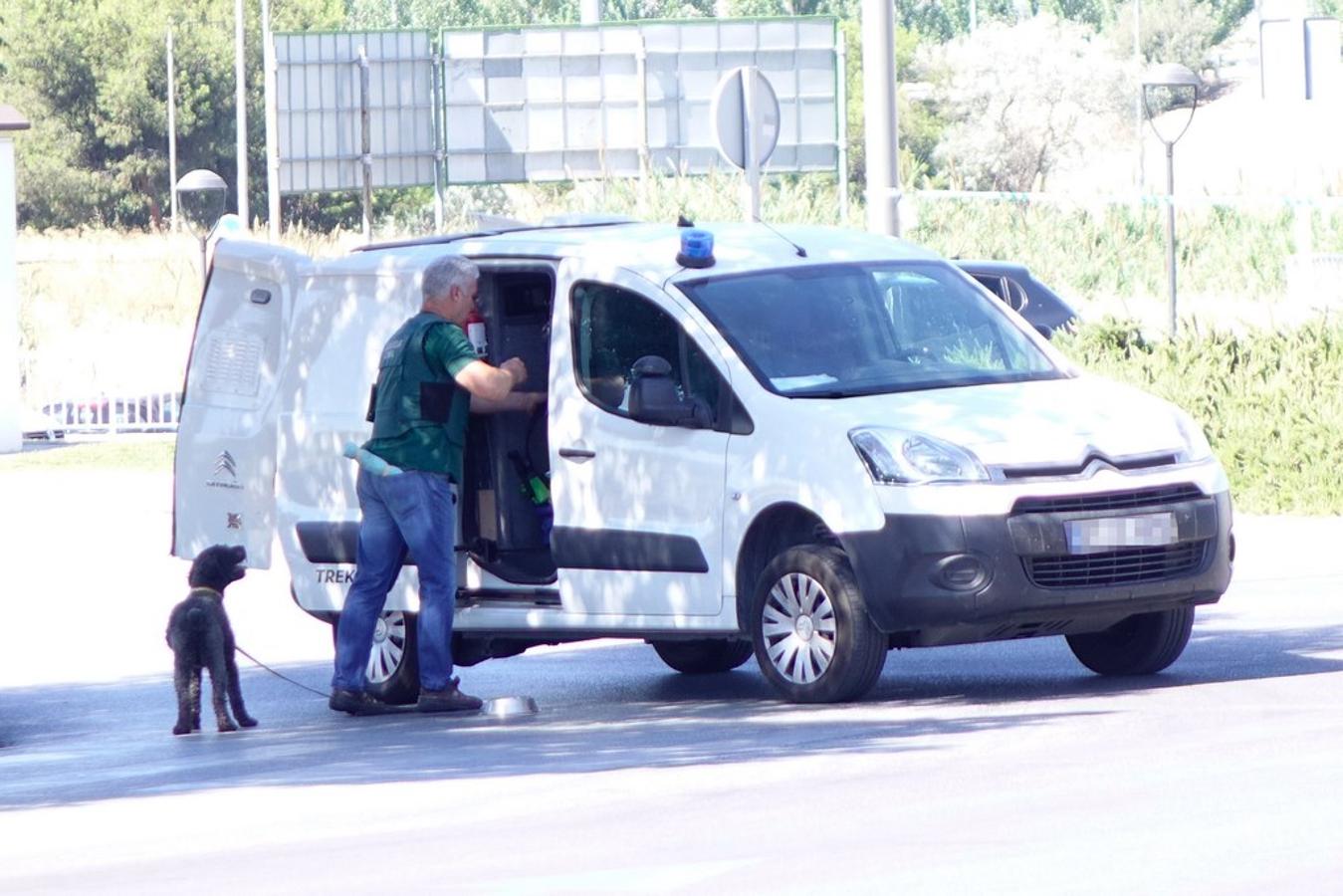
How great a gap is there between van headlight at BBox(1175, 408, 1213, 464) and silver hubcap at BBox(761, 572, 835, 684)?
150 cm

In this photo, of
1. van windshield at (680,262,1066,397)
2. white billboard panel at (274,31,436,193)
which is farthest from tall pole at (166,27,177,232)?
van windshield at (680,262,1066,397)

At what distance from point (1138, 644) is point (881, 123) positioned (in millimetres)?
7055

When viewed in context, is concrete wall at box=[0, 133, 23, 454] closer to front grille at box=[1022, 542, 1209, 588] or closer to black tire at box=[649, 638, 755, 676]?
black tire at box=[649, 638, 755, 676]

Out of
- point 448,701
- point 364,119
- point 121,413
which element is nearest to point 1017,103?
point 364,119

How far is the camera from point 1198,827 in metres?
7.05

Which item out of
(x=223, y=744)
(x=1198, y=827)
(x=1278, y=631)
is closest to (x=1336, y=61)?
(x=1278, y=631)

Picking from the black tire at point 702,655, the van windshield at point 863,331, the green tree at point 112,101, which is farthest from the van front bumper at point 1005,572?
the green tree at point 112,101

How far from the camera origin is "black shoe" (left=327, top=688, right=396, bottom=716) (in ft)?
36.4

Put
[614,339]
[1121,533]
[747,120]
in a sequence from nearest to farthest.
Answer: [1121,533], [614,339], [747,120]

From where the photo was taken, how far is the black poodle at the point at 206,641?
35.2ft

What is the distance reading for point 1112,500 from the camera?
9.66 meters

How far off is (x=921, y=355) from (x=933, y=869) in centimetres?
412

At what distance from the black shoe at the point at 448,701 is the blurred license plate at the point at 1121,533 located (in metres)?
2.77

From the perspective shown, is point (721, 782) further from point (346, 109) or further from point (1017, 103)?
point (1017, 103)
